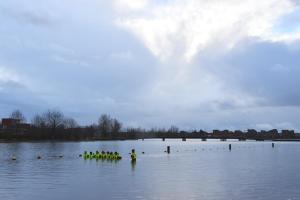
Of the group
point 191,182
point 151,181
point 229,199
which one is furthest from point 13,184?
point 229,199

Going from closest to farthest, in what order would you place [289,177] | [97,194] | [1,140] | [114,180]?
[97,194], [114,180], [289,177], [1,140]

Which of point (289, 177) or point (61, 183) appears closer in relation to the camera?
point (61, 183)

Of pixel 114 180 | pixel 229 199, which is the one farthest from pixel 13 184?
pixel 229 199

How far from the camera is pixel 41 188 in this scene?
110 ft

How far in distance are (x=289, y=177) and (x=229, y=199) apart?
16.2 meters

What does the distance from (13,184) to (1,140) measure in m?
156

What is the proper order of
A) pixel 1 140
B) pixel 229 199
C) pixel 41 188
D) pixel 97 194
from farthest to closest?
1. pixel 1 140
2. pixel 41 188
3. pixel 97 194
4. pixel 229 199

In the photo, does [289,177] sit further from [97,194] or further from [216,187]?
[97,194]

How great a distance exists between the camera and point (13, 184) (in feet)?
118

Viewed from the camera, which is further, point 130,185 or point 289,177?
point 289,177

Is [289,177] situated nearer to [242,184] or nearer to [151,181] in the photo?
[242,184]

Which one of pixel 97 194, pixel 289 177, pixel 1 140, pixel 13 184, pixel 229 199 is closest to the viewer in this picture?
pixel 229 199

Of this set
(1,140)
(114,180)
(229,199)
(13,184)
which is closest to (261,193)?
(229,199)

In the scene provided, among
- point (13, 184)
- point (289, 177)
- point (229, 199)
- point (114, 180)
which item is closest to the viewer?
point (229, 199)
